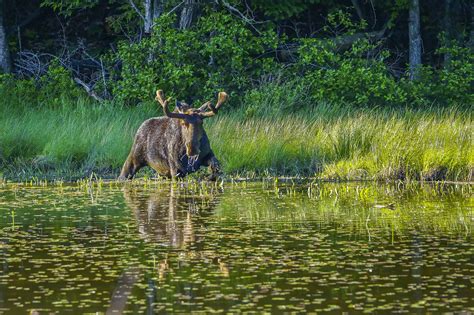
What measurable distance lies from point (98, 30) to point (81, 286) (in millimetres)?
20888

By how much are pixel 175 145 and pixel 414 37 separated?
38.5 ft

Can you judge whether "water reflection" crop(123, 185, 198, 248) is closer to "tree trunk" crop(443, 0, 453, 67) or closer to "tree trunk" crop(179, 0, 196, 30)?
"tree trunk" crop(179, 0, 196, 30)

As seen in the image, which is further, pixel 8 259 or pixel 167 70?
pixel 167 70

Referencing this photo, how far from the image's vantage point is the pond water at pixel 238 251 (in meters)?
7.89

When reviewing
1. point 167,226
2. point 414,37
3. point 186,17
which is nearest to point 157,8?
point 186,17

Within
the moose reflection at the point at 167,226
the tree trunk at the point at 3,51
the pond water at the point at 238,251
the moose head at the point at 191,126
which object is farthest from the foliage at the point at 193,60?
the pond water at the point at 238,251

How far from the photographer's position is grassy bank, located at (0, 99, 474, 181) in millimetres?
16734

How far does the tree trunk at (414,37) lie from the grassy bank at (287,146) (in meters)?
6.86

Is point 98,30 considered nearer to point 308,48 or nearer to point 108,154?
point 308,48

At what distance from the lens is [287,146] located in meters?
18.3

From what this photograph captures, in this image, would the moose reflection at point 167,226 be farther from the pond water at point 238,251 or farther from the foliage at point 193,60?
the foliage at point 193,60

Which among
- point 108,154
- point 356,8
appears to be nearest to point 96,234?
point 108,154

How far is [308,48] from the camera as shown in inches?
1045

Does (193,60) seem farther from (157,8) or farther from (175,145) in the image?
(175,145)
